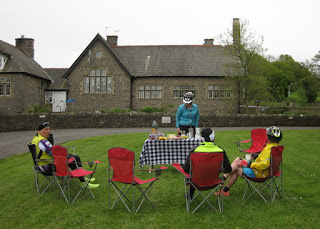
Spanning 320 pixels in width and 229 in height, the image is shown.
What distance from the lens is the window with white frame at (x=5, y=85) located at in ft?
108

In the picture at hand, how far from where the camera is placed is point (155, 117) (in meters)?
24.1

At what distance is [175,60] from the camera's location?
35156 mm

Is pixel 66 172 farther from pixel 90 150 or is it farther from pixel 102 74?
pixel 102 74

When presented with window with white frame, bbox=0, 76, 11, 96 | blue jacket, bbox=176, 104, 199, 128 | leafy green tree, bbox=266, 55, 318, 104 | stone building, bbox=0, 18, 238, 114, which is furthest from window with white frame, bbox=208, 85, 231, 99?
leafy green tree, bbox=266, 55, 318, 104

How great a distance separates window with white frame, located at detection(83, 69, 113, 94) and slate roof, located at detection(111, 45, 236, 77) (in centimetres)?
267

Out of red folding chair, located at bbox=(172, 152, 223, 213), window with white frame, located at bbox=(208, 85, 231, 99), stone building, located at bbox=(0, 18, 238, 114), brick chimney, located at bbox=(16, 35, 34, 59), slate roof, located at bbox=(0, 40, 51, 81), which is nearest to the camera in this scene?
red folding chair, located at bbox=(172, 152, 223, 213)

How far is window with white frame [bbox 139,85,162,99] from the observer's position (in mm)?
33688

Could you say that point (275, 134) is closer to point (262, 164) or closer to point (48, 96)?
point (262, 164)

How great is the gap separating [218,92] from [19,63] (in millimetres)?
21312

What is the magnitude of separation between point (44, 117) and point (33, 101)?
11.2m

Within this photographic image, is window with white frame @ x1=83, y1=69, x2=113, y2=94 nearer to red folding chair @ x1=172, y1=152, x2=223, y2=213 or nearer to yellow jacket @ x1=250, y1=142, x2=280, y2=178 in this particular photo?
yellow jacket @ x1=250, y1=142, x2=280, y2=178

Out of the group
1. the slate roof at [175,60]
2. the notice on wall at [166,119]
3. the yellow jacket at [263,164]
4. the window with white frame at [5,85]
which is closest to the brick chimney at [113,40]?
the slate roof at [175,60]

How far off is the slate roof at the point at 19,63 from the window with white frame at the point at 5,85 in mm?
881

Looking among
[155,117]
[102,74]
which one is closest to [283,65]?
[102,74]
